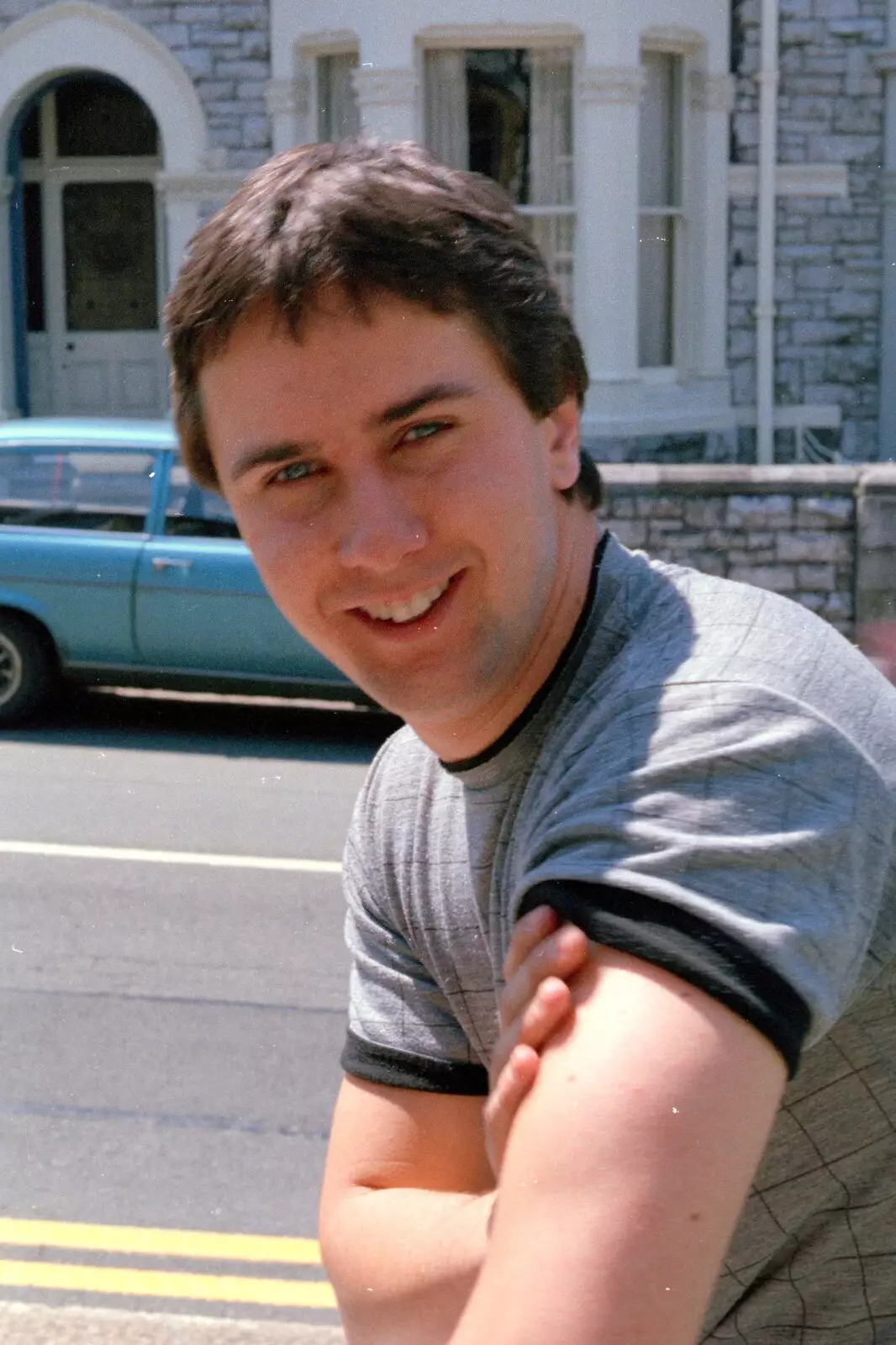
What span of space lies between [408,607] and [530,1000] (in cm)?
44

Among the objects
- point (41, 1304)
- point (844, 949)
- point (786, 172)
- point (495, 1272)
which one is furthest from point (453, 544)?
point (786, 172)

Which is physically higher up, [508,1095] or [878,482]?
[508,1095]

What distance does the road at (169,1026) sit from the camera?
3.97 m

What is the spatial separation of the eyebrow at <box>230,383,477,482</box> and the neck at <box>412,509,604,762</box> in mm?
185

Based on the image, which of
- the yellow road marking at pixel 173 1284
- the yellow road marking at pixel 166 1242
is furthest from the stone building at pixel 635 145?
the yellow road marking at pixel 173 1284

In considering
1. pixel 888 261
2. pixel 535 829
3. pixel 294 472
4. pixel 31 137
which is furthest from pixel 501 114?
pixel 535 829

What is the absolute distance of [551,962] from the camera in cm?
121

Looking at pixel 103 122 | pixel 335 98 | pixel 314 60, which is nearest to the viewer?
pixel 314 60

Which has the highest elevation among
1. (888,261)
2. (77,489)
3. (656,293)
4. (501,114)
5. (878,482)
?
(501,114)

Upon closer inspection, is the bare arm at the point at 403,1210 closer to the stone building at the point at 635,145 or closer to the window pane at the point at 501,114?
the stone building at the point at 635,145

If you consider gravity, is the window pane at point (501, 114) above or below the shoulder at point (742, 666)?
above

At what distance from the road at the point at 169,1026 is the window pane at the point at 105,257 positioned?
7.66m

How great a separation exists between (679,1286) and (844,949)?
0.25 metres

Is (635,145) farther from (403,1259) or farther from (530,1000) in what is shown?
(530,1000)
